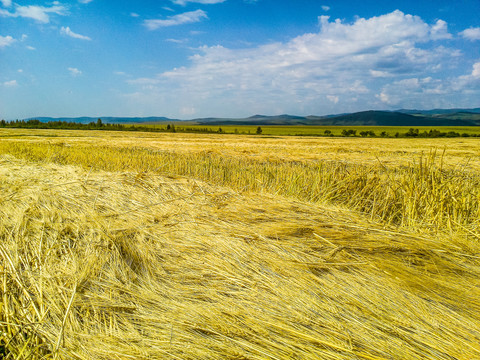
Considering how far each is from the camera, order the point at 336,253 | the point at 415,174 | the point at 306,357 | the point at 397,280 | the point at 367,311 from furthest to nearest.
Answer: the point at 415,174 < the point at 336,253 < the point at 397,280 < the point at 367,311 < the point at 306,357

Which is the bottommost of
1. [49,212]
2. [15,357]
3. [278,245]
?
[15,357]

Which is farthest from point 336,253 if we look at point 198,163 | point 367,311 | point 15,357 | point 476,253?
point 198,163

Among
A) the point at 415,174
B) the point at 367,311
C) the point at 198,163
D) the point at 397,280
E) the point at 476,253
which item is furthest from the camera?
the point at 198,163

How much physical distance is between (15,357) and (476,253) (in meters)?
3.24

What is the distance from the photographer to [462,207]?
11.6 feet

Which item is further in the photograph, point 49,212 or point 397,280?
point 49,212

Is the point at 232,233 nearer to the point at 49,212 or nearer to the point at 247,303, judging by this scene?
the point at 247,303

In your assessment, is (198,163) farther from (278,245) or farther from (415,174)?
(278,245)

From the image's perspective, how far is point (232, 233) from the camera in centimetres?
260

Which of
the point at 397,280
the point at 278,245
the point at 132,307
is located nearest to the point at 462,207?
the point at 397,280

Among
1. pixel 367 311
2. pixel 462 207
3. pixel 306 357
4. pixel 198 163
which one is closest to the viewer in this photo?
pixel 306 357

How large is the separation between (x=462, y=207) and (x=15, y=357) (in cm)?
428

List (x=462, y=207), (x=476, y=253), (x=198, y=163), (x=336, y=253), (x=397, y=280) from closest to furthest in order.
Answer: (x=397, y=280), (x=336, y=253), (x=476, y=253), (x=462, y=207), (x=198, y=163)

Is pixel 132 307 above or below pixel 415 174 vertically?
below
